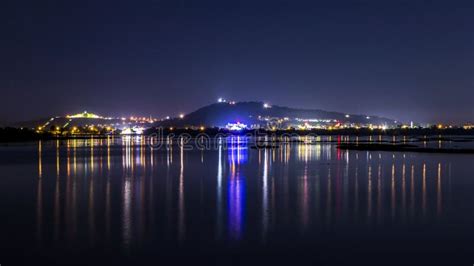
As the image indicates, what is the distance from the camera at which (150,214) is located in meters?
10.1

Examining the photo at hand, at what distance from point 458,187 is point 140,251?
10.7 m

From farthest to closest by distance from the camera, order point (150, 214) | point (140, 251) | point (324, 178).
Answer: point (324, 178) → point (150, 214) → point (140, 251)

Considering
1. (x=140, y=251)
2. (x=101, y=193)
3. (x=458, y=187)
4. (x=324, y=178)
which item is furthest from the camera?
(x=324, y=178)

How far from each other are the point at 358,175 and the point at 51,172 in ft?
39.3

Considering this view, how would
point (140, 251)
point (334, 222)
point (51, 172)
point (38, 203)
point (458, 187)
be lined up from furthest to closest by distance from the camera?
point (51, 172), point (458, 187), point (38, 203), point (334, 222), point (140, 251)

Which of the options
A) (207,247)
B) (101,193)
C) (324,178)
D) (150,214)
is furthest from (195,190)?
(207,247)

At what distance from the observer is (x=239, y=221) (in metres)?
9.48

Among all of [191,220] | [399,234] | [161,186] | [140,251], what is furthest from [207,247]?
[161,186]

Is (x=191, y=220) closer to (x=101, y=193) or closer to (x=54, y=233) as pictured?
(x=54, y=233)

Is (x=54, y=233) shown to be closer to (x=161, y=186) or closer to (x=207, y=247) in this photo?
(x=207, y=247)

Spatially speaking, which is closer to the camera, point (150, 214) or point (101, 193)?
point (150, 214)

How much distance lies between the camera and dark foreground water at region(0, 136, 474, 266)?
7176 mm

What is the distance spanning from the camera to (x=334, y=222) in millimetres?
9422

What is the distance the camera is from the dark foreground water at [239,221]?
7176 millimetres
